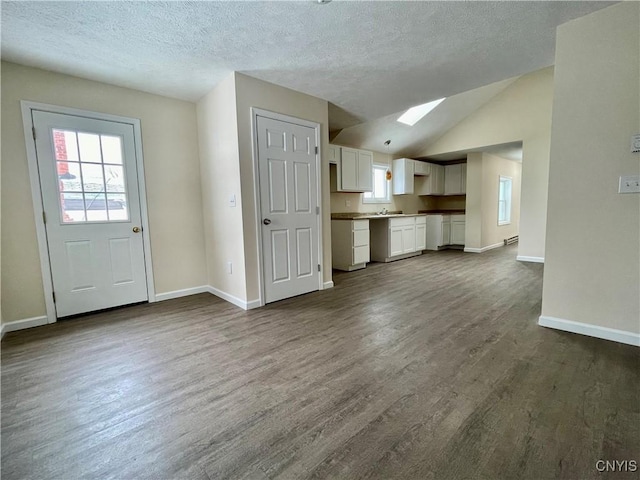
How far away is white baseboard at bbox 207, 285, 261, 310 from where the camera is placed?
3.13m

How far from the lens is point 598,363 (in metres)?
1.90

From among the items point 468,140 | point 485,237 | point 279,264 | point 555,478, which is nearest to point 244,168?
point 279,264

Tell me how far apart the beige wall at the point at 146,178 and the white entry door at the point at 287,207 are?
1160 mm

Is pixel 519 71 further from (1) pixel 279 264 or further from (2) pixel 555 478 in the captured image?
(2) pixel 555 478

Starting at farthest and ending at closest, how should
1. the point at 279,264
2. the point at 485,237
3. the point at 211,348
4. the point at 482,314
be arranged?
the point at 485,237, the point at 279,264, the point at 482,314, the point at 211,348

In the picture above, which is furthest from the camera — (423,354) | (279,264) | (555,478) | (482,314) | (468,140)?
(468,140)

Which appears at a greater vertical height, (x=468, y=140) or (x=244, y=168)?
(x=468, y=140)

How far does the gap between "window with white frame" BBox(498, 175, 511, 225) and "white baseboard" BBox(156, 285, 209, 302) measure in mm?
7022

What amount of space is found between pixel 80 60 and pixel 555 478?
13.9 ft

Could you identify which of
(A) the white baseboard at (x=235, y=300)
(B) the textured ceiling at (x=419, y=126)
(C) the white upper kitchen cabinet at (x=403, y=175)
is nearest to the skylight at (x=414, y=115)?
(B) the textured ceiling at (x=419, y=126)

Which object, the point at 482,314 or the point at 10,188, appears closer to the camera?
the point at 10,188

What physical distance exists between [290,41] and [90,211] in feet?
8.70

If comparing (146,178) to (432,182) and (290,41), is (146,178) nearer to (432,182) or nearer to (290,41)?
(290,41)

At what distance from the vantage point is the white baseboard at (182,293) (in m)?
3.53
